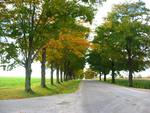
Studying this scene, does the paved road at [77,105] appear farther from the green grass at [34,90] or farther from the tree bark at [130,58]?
the tree bark at [130,58]

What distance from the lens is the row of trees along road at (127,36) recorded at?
2458 inches

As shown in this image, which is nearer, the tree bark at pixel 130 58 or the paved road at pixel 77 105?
the paved road at pixel 77 105

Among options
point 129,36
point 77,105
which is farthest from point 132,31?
point 77,105

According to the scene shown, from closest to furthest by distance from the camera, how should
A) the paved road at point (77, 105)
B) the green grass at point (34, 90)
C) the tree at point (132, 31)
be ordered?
the paved road at point (77, 105), the green grass at point (34, 90), the tree at point (132, 31)

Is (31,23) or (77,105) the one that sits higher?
(31,23)

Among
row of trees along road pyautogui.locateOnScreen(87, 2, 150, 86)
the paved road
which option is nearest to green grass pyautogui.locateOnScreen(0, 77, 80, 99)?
the paved road

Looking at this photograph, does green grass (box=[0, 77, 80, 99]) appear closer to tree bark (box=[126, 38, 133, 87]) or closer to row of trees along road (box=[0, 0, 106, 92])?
row of trees along road (box=[0, 0, 106, 92])

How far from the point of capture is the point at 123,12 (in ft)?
213

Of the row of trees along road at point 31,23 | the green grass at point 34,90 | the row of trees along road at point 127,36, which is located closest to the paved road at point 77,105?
the green grass at point 34,90

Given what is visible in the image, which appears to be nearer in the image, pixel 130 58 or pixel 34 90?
pixel 34 90

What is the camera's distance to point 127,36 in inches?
2456

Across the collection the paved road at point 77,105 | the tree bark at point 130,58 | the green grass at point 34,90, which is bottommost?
the paved road at point 77,105

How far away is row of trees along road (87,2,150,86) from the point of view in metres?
62.4

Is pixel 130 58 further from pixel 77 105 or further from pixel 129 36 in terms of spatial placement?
pixel 77 105
